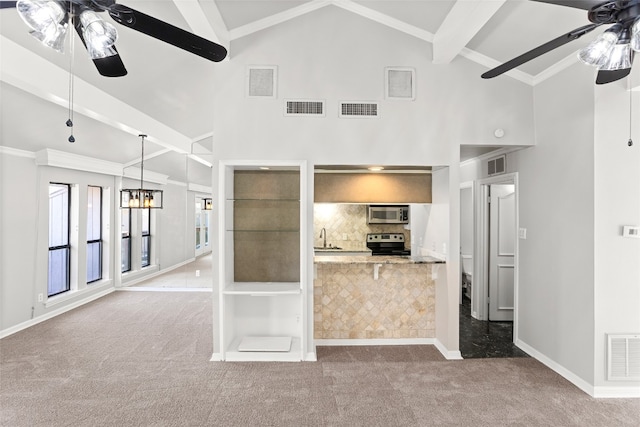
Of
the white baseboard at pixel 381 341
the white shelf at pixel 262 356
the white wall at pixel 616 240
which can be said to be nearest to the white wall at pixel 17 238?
the white shelf at pixel 262 356

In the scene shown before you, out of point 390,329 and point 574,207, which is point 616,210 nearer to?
point 574,207

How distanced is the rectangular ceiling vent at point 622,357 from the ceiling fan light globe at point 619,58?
2.27m

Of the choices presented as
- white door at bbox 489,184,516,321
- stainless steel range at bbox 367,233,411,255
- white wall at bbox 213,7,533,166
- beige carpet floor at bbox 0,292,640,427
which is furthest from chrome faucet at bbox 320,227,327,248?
white door at bbox 489,184,516,321

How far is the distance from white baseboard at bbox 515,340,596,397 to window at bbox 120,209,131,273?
726 cm

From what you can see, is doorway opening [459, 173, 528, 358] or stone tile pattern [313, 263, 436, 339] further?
doorway opening [459, 173, 528, 358]

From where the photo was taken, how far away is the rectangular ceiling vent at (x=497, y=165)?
14.6ft

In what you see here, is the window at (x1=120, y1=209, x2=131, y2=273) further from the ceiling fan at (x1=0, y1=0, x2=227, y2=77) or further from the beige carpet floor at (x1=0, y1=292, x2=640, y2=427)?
the ceiling fan at (x1=0, y1=0, x2=227, y2=77)

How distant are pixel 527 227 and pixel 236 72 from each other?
142 inches

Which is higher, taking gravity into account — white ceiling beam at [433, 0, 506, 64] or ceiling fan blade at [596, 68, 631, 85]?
white ceiling beam at [433, 0, 506, 64]

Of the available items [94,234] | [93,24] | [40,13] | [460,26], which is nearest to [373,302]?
[460,26]

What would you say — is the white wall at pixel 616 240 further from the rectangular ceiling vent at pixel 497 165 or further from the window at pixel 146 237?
the window at pixel 146 237

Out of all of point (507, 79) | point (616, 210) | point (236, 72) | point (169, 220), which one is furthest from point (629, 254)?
point (169, 220)

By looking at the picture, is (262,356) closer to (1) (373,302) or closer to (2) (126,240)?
(1) (373,302)

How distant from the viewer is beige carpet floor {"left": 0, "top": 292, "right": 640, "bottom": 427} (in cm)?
271
